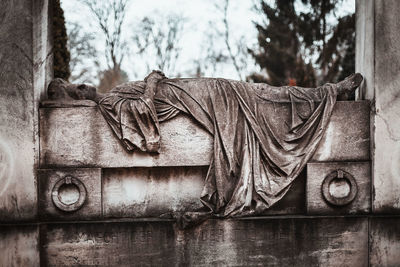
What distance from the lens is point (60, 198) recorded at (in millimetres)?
5871

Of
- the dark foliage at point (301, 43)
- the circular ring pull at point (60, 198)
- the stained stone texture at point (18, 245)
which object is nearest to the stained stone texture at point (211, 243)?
the stained stone texture at point (18, 245)

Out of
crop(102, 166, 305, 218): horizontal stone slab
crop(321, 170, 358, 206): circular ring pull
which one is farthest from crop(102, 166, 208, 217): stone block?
crop(321, 170, 358, 206): circular ring pull

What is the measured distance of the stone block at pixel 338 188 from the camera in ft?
19.8

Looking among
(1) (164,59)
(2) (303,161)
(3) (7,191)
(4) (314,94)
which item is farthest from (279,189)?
(1) (164,59)

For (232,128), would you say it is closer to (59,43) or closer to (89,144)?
(89,144)

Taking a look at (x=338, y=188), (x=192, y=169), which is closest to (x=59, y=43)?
(x=192, y=169)

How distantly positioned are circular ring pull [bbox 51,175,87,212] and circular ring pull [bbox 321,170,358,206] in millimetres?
2870

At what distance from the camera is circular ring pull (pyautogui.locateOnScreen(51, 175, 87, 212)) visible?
19.1ft

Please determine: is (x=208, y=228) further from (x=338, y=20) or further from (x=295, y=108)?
(x=338, y=20)

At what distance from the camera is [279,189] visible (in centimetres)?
601

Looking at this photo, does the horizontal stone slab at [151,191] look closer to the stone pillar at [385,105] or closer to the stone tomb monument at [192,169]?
the stone tomb monument at [192,169]

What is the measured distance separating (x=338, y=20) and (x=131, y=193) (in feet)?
55.3

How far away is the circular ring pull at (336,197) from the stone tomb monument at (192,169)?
2 centimetres

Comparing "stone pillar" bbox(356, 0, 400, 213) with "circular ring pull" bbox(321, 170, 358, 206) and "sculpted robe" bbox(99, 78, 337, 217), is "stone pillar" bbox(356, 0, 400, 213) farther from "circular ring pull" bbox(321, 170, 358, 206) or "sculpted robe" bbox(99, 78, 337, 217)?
"sculpted robe" bbox(99, 78, 337, 217)
